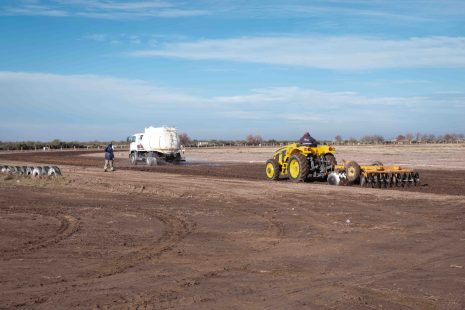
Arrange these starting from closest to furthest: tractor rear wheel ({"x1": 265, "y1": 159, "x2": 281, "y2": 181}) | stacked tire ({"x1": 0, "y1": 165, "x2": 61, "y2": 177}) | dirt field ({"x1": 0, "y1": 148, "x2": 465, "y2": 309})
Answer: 1. dirt field ({"x1": 0, "y1": 148, "x2": 465, "y2": 309})
2. tractor rear wheel ({"x1": 265, "y1": 159, "x2": 281, "y2": 181})
3. stacked tire ({"x1": 0, "y1": 165, "x2": 61, "y2": 177})

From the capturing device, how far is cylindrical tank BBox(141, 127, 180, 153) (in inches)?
1644

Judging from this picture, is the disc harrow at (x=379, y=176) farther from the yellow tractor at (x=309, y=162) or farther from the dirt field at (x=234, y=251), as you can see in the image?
the dirt field at (x=234, y=251)

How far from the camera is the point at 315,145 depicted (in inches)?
998

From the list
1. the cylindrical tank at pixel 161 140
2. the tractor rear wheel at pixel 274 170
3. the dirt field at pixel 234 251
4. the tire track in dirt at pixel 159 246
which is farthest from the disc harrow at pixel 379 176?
the cylindrical tank at pixel 161 140

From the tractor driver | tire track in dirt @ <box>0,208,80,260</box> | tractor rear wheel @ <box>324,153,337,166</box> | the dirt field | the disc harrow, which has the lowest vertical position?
the dirt field

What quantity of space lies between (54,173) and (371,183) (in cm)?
1505

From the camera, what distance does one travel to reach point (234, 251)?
10.7 metres

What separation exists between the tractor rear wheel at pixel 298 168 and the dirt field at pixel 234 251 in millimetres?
4573

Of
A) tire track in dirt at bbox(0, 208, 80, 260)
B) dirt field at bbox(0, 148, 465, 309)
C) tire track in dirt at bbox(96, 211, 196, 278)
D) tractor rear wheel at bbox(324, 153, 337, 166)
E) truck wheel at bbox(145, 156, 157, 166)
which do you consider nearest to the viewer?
dirt field at bbox(0, 148, 465, 309)

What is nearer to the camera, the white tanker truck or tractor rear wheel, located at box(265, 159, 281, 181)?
tractor rear wheel, located at box(265, 159, 281, 181)

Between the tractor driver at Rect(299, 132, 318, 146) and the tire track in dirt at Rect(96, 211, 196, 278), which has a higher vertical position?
the tractor driver at Rect(299, 132, 318, 146)

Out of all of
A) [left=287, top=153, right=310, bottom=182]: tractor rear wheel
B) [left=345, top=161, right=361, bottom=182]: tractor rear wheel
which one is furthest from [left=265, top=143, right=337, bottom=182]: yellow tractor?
[left=345, top=161, right=361, bottom=182]: tractor rear wheel

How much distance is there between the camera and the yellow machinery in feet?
75.4

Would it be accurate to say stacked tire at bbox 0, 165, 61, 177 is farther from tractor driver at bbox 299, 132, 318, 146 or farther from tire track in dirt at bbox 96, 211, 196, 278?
tire track in dirt at bbox 96, 211, 196, 278
